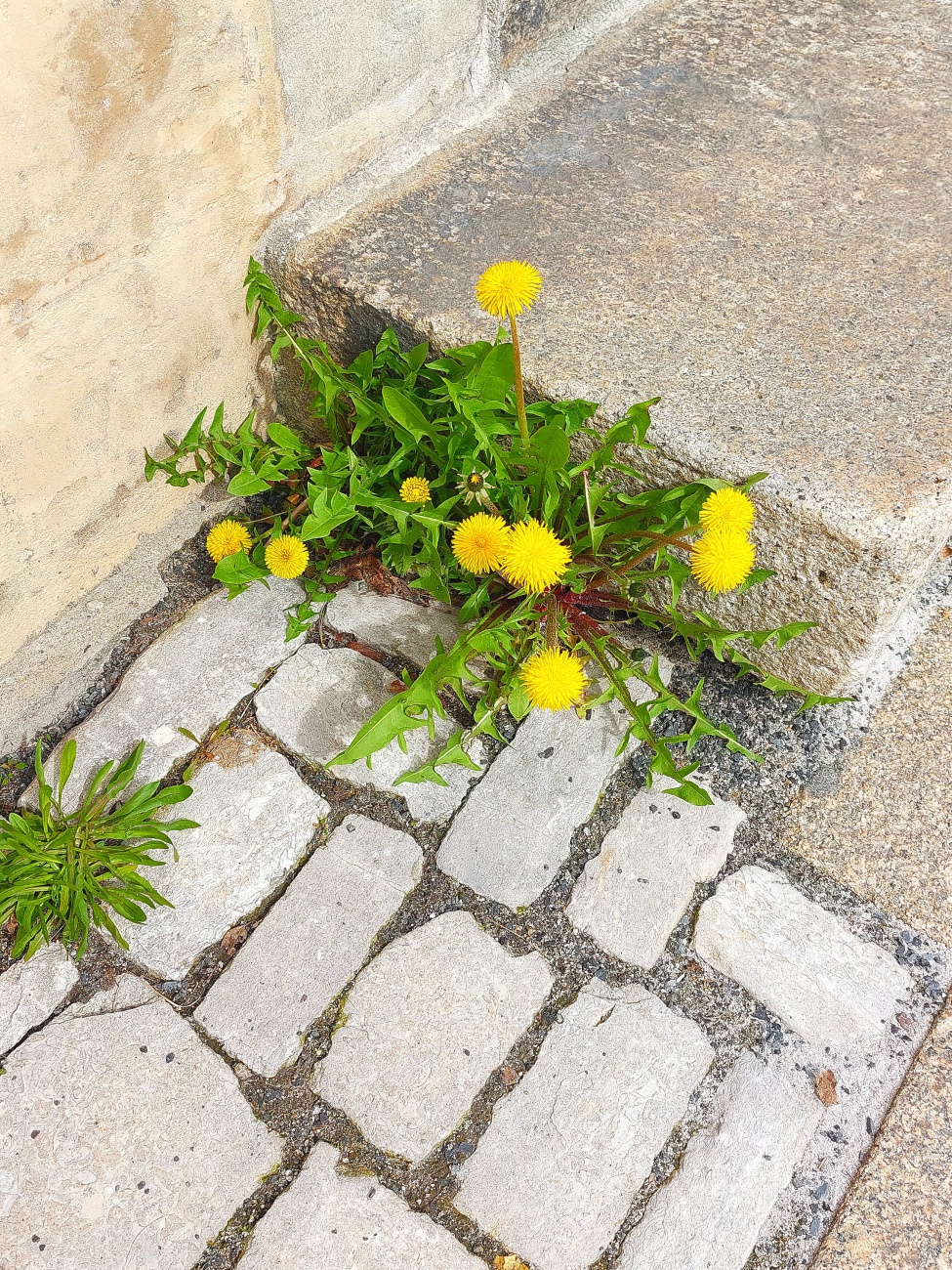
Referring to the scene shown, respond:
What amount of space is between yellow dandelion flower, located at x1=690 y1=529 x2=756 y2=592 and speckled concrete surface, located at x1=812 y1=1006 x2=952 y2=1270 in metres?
0.88

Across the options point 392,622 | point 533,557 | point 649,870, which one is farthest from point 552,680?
point 392,622

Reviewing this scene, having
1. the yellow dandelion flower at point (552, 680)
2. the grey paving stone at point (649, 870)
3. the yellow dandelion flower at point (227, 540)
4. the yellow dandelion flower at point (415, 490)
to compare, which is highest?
the yellow dandelion flower at point (415, 490)

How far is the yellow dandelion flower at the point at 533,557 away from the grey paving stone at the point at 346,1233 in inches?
39.3

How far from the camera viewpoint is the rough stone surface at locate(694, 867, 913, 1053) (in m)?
1.63

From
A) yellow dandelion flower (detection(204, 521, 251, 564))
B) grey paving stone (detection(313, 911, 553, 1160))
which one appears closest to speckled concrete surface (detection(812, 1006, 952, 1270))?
grey paving stone (detection(313, 911, 553, 1160))

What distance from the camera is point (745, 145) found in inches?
88.9

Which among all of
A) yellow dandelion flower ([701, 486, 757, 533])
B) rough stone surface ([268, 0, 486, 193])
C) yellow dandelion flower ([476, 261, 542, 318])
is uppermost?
rough stone surface ([268, 0, 486, 193])

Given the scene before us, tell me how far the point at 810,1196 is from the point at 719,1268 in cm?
18

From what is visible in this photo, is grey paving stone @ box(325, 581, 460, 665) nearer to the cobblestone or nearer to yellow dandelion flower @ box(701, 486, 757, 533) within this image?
the cobblestone

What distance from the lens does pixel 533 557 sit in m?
1.56

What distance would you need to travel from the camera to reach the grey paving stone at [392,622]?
2028 millimetres

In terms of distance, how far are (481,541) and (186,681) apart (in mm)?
772

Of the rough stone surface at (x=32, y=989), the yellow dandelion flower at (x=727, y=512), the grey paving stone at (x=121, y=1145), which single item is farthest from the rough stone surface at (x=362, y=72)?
the grey paving stone at (x=121, y=1145)

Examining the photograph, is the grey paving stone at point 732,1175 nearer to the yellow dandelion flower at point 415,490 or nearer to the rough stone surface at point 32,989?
the rough stone surface at point 32,989
